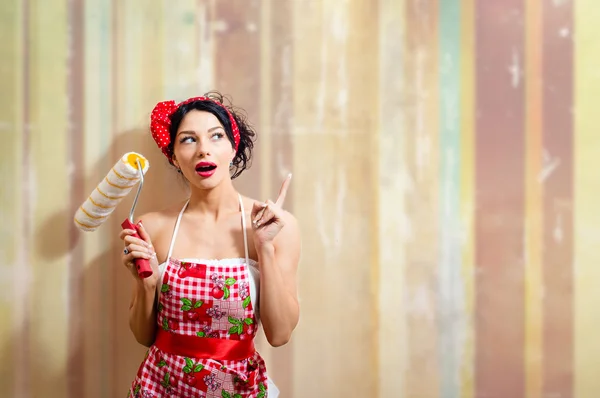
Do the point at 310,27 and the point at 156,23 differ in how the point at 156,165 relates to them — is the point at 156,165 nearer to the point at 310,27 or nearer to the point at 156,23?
the point at 156,23

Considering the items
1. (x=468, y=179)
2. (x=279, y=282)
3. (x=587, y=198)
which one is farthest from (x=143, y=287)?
(x=587, y=198)

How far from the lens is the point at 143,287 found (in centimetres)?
133

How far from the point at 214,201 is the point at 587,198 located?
114 cm

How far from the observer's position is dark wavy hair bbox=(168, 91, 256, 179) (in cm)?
138

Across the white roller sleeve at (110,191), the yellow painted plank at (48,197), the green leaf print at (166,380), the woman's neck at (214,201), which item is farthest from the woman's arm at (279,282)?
the yellow painted plank at (48,197)

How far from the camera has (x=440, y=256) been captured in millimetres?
1642

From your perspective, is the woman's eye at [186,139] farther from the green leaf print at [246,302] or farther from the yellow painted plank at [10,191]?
the yellow painted plank at [10,191]

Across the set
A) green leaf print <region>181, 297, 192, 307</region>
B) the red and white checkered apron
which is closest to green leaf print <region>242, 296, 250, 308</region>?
the red and white checkered apron

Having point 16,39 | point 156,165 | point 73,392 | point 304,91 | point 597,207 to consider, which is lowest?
point 73,392

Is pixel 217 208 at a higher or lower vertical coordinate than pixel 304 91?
lower

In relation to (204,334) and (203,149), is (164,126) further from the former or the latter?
(204,334)

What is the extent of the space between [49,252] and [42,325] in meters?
0.22

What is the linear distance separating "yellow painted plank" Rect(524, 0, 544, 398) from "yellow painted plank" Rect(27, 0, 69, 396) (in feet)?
4.62

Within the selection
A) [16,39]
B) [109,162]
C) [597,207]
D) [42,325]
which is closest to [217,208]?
[109,162]
